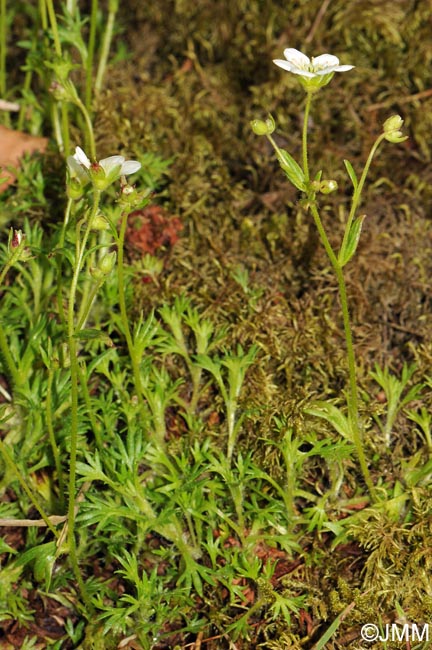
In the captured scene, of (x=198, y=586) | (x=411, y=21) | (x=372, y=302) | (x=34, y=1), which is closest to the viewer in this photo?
(x=198, y=586)

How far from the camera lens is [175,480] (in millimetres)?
2012

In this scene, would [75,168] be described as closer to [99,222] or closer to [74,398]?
[99,222]

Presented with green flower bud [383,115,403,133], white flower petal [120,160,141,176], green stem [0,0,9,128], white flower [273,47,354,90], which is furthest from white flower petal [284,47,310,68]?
green stem [0,0,9,128]

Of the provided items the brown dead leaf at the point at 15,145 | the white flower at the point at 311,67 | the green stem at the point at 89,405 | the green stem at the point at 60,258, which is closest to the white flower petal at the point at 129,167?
the green stem at the point at 60,258

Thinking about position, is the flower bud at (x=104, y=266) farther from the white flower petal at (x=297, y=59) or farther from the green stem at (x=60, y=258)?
the white flower petal at (x=297, y=59)

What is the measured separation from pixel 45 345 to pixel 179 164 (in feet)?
3.12

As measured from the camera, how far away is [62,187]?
8.67ft

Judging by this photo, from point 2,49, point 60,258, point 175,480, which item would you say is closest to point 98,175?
point 60,258

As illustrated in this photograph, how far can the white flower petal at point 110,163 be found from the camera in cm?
166

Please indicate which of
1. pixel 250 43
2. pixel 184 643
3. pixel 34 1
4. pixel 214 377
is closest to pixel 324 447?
pixel 214 377

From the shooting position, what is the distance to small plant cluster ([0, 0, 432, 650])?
1.86 meters

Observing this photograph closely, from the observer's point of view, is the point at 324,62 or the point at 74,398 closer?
the point at 74,398

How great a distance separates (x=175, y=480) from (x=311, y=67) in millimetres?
1077

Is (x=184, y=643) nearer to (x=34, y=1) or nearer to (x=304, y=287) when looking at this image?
(x=304, y=287)
